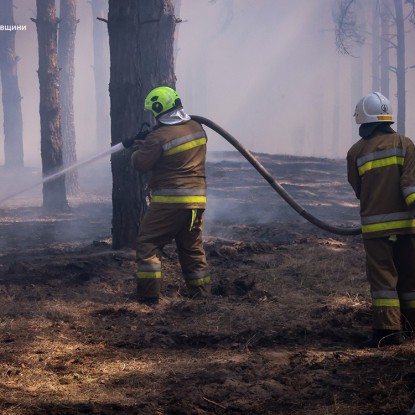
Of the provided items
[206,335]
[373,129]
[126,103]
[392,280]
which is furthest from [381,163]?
[126,103]

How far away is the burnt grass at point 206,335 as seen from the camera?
4133mm

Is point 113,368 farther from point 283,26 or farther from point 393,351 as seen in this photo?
point 283,26

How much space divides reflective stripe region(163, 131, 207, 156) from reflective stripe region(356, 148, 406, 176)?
2.02 meters

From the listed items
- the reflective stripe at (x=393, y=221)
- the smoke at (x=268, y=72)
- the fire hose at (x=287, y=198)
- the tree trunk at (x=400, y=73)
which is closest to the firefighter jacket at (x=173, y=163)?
the fire hose at (x=287, y=198)

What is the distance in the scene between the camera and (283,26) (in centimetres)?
5444

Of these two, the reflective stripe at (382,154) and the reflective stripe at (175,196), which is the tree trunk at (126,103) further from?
the reflective stripe at (382,154)

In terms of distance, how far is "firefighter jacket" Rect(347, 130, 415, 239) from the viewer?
5273mm

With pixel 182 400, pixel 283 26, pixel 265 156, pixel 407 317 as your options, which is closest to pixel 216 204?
pixel 265 156

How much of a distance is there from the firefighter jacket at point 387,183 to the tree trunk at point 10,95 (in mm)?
23225

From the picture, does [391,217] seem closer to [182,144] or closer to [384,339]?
[384,339]

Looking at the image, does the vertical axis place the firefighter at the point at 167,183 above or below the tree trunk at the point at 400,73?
below

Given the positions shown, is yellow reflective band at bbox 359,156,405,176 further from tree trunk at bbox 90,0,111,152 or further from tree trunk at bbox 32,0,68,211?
tree trunk at bbox 90,0,111,152

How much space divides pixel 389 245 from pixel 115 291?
3202 mm

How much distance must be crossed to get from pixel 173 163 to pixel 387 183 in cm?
232
